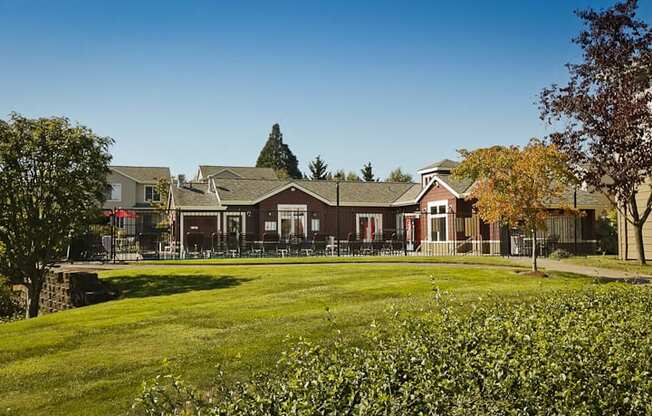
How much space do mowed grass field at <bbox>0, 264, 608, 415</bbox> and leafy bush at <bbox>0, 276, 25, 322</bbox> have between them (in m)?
3.25

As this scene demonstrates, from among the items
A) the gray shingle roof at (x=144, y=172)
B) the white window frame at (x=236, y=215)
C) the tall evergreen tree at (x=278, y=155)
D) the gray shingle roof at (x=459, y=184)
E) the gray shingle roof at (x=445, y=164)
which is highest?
the tall evergreen tree at (x=278, y=155)

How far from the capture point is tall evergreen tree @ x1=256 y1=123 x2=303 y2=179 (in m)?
98.2

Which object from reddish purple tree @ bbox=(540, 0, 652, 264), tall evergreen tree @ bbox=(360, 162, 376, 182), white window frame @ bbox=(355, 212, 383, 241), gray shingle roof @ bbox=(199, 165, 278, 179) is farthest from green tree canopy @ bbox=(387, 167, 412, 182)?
reddish purple tree @ bbox=(540, 0, 652, 264)

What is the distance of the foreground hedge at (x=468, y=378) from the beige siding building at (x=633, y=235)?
18.0 meters

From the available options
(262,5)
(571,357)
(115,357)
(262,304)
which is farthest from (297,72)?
(571,357)

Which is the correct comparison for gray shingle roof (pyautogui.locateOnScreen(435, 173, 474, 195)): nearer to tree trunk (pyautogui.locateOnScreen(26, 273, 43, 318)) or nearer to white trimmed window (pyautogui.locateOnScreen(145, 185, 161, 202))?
tree trunk (pyautogui.locateOnScreen(26, 273, 43, 318))

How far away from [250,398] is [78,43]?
1408 cm

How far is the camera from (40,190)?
15.2m

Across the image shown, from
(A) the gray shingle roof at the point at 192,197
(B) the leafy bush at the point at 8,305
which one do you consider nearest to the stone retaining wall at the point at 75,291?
(B) the leafy bush at the point at 8,305

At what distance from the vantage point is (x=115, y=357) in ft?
24.3

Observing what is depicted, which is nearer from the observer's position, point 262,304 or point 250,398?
point 250,398

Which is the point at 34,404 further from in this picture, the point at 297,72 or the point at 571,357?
the point at 297,72

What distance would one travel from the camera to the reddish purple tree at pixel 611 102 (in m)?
16.0

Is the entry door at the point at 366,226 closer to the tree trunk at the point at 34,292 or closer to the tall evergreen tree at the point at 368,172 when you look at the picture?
the tree trunk at the point at 34,292
